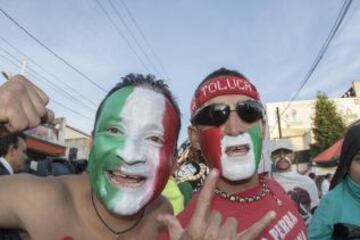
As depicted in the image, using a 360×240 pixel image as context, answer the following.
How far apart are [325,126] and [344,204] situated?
3068cm

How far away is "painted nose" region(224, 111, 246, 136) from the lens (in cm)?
201

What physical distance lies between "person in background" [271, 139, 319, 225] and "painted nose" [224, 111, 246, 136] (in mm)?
2277

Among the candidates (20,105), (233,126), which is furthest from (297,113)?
(20,105)

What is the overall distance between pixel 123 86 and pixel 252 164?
2.20 feet

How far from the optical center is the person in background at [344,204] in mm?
2529

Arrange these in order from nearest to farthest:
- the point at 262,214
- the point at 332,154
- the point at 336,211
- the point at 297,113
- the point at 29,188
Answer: the point at 29,188 < the point at 262,214 < the point at 336,211 < the point at 332,154 < the point at 297,113

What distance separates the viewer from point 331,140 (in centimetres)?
3089

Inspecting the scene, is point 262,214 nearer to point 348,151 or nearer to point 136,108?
point 136,108

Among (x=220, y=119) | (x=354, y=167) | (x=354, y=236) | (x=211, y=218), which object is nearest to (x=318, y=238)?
(x=354, y=236)

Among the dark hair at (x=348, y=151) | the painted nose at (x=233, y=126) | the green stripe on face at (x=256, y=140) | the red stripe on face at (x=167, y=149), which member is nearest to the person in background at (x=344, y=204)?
the dark hair at (x=348, y=151)

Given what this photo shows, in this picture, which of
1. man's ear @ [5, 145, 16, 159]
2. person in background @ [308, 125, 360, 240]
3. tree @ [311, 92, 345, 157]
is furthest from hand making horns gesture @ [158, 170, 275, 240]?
tree @ [311, 92, 345, 157]

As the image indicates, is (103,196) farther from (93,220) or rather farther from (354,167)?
(354,167)

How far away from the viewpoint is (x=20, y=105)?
1387 millimetres

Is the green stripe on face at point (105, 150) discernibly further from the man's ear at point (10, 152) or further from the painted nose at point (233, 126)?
the man's ear at point (10, 152)
